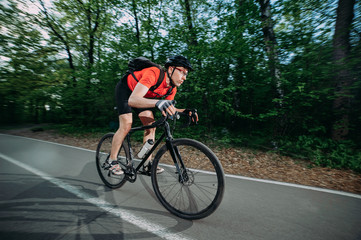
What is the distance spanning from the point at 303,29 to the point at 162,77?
4.81m

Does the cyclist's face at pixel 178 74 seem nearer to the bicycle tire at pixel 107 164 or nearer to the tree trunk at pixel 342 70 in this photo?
the bicycle tire at pixel 107 164

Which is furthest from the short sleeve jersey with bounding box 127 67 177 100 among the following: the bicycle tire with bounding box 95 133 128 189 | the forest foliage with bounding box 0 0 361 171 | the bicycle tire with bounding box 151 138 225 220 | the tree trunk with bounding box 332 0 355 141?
the tree trunk with bounding box 332 0 355 141

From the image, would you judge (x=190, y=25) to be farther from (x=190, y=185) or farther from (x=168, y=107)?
(x=190, y=185)

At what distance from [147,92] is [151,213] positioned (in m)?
1.67

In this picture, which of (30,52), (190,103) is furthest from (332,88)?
(30,52)

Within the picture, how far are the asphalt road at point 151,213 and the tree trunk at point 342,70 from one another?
2.72m

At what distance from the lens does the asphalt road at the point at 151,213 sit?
1693mm

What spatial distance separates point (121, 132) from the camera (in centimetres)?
257

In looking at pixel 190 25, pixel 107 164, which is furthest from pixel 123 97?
pixel 190 25

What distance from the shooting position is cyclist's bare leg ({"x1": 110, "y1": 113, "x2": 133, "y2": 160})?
2545 millimetres

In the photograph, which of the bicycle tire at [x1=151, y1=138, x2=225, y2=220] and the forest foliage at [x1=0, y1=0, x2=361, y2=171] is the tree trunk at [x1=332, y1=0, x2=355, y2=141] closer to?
the forest foliage at [x1=0, y1=0, x2=361, y2=171]

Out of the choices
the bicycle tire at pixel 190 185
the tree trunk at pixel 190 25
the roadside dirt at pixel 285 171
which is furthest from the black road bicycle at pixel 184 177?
the tree trunk at pixel 190 25

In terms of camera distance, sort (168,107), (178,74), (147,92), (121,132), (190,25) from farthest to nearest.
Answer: (190,25) < (121,132) < (147,92) < (178,74) < (168,107)

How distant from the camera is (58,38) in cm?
1128
